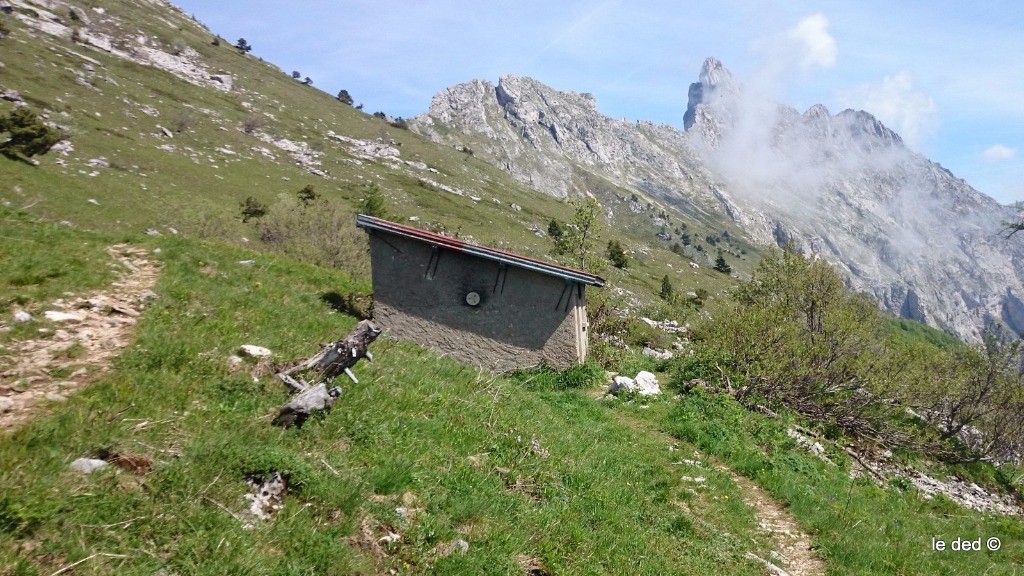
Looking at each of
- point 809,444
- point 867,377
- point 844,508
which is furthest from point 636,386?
point 867,377

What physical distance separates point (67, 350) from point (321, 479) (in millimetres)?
4317

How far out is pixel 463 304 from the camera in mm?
15023

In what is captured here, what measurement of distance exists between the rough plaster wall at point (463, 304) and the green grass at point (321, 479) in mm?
4638

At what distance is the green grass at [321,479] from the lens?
3.92 meters

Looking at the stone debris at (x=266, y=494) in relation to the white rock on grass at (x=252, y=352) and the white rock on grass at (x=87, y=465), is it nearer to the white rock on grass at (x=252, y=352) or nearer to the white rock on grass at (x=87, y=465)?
the white rock on grass at (x=87, y=465)

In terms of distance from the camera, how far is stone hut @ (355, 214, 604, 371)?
14.9 meters

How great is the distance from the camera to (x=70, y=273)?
8883 mm

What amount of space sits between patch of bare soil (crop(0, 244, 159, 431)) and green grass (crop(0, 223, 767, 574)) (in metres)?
0.28

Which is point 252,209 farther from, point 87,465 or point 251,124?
point 87,465

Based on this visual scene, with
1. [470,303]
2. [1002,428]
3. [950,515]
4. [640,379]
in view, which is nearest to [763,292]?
[1002,428]

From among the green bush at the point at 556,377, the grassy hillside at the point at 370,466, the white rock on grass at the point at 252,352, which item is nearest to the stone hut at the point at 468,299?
the green bush at the point at 556,377

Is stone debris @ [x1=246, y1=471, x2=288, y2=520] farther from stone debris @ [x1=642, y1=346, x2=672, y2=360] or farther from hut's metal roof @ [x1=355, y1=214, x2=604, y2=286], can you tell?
stone debris @ [x1=642, y1=346, x2=672, y2=360]

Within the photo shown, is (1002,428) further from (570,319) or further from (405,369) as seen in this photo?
(405,369)

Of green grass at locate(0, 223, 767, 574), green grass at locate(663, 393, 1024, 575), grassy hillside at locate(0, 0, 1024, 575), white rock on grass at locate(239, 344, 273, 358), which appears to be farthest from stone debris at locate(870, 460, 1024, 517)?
white rock on grass at locate(239, 344, 273, 358)
